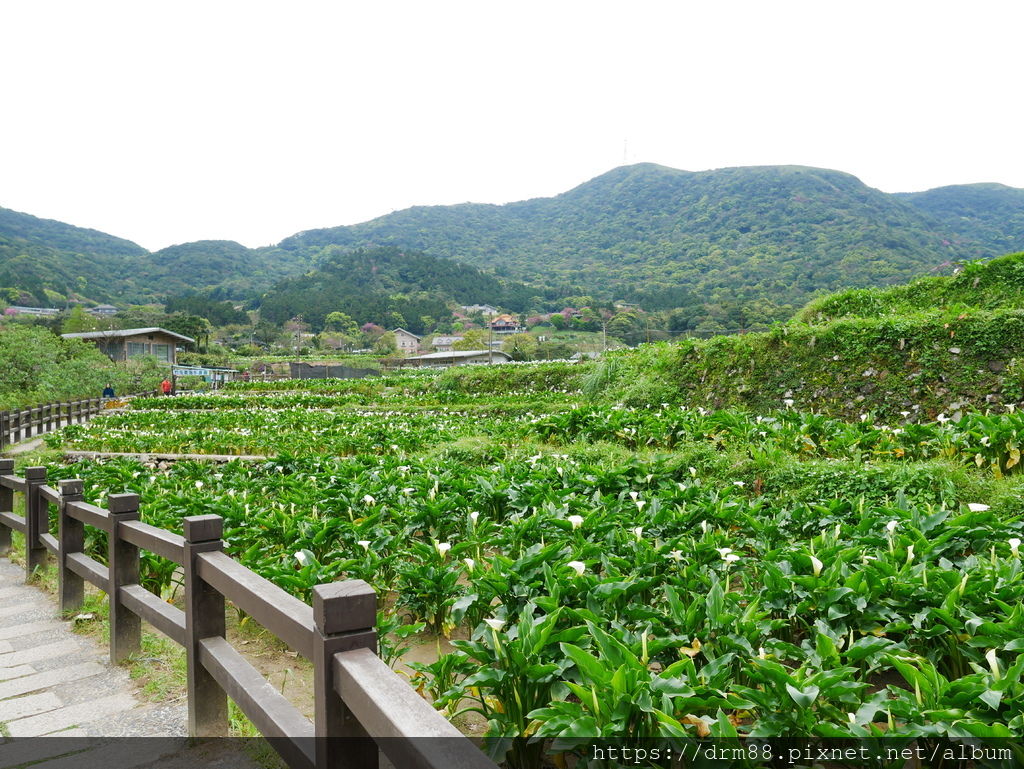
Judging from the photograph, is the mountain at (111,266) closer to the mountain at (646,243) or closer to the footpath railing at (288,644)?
the mountain at (646,243)

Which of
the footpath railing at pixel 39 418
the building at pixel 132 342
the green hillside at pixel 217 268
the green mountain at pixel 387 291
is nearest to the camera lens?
the footpath railing at pixel 39 418

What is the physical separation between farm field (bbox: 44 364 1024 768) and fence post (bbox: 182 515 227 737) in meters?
0.71

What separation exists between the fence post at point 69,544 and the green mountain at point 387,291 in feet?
262

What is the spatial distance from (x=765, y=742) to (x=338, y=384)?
28.1 meters

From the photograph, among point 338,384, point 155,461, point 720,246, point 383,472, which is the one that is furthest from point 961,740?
point 720,246

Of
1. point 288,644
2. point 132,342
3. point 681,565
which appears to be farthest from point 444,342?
point 288,644

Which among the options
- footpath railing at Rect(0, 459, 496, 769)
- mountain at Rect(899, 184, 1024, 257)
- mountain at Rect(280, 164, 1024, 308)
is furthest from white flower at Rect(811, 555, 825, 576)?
mountain at Rect(899, 184, 1024, 257)

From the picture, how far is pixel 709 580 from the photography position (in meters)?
3.00

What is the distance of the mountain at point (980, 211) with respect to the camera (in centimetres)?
8425

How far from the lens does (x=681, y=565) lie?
11.0ft

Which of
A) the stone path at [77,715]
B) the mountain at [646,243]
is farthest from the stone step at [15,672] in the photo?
the mountain at [646,243]

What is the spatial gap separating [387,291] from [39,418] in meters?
79.9

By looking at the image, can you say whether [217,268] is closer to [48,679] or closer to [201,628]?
[48,679]

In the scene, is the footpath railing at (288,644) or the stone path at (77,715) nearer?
the footpath railing at (288,644)
